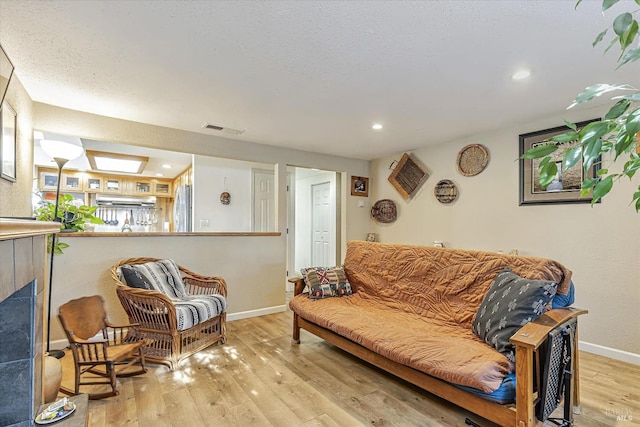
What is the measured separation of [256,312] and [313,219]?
2.46 meters

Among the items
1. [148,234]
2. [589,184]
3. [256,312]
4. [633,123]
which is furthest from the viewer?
[256,312]

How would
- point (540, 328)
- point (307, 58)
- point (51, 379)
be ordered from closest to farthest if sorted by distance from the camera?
1. point (540, 328)
2. point (51, 379)
3. point (307, 58)

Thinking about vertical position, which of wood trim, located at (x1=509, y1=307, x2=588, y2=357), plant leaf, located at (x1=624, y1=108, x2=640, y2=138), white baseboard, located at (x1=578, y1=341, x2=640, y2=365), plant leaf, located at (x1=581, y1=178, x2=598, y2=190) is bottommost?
white baseboard, located at (x1=578, y1=341, x2=640, y2=365)

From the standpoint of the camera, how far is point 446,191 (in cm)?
409

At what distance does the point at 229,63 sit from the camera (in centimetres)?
214

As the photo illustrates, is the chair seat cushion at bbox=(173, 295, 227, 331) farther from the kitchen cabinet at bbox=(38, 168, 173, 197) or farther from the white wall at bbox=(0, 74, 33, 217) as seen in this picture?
the kitchen cabinet at bbox=(38, 168, 173, 197)

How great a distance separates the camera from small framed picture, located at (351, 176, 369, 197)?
5.07 m

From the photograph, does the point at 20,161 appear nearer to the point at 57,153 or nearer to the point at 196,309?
the point at 57,153

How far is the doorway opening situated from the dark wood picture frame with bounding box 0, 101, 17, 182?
11.7 ft

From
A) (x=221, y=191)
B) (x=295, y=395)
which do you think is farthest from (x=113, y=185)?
(x=295, y=395)

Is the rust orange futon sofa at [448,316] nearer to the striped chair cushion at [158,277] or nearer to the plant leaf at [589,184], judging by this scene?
the plant leaf at [589,184]

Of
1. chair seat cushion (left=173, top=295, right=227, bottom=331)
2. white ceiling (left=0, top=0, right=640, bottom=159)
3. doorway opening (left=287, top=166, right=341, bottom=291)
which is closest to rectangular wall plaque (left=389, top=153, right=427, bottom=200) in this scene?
doorway opening (left=287, top=166, right=341, bottom=291)

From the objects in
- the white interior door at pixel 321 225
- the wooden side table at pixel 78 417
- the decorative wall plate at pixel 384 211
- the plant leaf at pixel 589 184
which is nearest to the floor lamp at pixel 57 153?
the wooden side table at pixel 78 417

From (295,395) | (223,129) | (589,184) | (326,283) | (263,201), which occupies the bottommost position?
(295,395)
